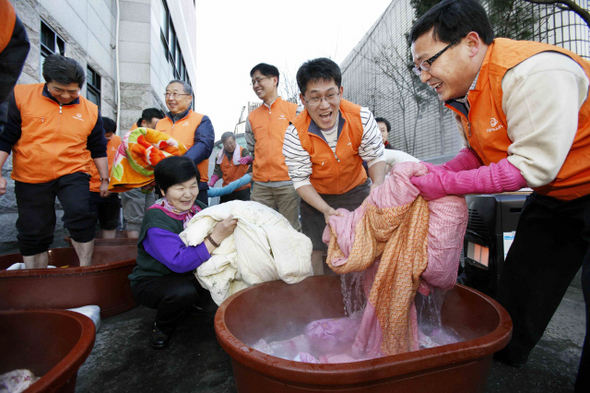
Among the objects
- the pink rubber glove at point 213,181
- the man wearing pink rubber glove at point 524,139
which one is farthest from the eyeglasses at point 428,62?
the pink rubber glove at point 213,181

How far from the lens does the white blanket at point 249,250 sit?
1646 mm

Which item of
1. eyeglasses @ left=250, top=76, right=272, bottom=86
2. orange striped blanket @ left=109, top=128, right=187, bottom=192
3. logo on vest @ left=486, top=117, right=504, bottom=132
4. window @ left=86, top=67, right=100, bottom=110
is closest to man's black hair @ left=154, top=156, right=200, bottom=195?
orange striped blanket @ left=109, top=128, right=187, bottom=192

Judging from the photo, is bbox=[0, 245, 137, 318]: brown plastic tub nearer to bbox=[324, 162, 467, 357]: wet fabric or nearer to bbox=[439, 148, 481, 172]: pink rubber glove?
bbox=[324, 162, 467, 357]: wet fabric

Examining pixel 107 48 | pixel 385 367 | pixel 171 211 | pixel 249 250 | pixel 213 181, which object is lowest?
pixel 385 367

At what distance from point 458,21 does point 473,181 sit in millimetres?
588

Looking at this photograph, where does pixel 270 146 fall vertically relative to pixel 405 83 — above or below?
below

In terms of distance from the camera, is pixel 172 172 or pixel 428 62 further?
pixel 172 172

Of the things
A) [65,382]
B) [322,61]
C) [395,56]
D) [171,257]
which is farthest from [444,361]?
[395,56]

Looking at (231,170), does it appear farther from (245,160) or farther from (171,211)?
(171,211)

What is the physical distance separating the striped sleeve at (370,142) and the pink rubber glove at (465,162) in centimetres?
64

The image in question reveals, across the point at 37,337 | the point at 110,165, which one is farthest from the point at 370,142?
the point at 110,165

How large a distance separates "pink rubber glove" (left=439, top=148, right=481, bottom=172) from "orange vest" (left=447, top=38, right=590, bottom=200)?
0.74 ft

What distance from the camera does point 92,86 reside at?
534 cm

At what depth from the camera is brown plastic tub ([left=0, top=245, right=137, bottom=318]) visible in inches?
75.0
